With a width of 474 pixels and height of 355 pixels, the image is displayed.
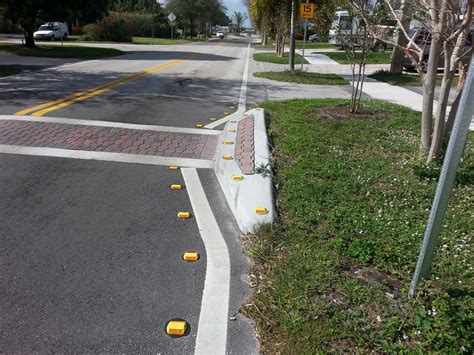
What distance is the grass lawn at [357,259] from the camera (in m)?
2.40

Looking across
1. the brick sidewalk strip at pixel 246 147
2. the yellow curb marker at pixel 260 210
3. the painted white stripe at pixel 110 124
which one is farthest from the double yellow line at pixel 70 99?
the yellow curb marker at pixel 260 210

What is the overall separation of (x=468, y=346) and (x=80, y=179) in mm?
4108

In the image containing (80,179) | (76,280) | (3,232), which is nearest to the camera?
(76,280)

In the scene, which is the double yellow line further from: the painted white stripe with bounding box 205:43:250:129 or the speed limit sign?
the speed limit sign

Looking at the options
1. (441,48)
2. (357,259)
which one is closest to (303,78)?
(441,48)

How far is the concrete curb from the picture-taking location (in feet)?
12.3

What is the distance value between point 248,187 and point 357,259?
1553 mm

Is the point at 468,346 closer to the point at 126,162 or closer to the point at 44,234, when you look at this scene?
the point at 44,234

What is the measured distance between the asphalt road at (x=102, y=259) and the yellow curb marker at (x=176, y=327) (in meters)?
0.04

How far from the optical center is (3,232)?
3.53 metres

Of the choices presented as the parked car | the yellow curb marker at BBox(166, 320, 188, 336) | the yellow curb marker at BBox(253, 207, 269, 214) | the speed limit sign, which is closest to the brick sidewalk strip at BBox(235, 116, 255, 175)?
the yellow curb marker at BBox(253, 207, 269, 214)

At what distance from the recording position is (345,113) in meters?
8.22

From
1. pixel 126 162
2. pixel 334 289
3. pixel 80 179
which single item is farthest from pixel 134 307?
pixel 126 162

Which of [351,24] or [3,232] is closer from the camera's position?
[3,232]
